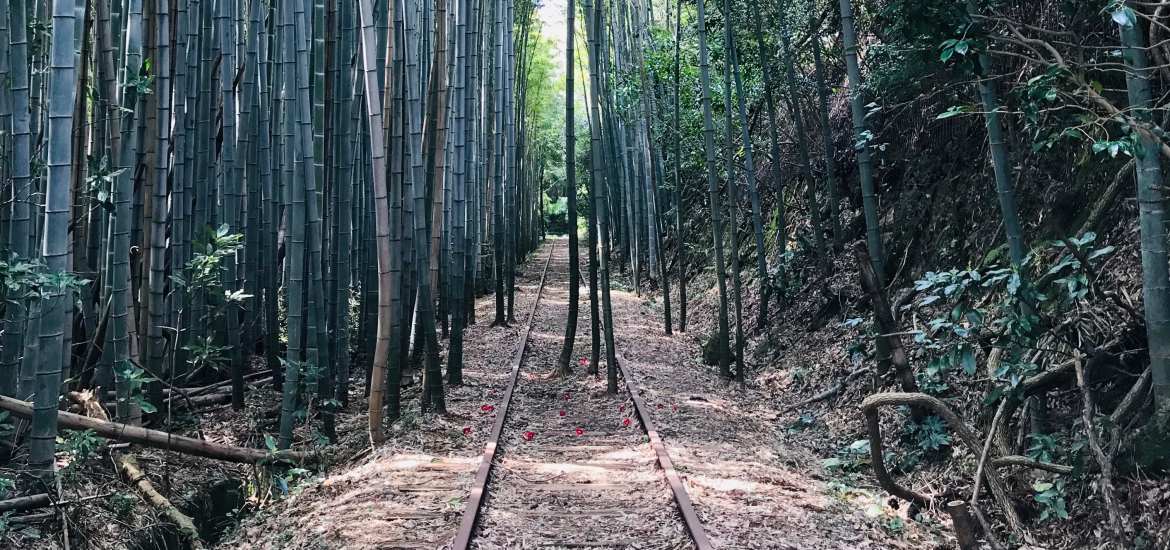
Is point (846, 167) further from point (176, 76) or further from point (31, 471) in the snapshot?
point (31, 471)

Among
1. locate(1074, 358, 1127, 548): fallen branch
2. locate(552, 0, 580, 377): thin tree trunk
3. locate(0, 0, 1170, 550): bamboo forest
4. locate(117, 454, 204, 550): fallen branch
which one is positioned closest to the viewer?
locate(1074, 358, 1127, 548): fallen branch

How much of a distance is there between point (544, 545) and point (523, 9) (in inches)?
633

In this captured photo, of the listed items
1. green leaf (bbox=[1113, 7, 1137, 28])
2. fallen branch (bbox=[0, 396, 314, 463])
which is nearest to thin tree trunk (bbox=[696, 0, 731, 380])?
fallen branch (bbox=[0, 396, 314, 463])

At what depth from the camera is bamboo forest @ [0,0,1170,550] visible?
4117 millimetres

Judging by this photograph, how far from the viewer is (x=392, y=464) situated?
5.84 meters

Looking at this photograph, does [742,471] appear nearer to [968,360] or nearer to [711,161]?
[968,360]

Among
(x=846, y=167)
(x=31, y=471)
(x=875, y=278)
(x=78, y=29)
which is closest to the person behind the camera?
(x=31, y=471)

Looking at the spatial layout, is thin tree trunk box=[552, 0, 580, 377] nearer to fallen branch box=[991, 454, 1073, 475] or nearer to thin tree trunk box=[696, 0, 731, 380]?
thin tree trunk box=[696, 0, 731, 380]

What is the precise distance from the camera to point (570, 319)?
9.16 metres

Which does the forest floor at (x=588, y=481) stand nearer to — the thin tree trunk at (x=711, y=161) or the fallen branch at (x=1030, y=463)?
the thin tree trunk at (x=711, y=161)

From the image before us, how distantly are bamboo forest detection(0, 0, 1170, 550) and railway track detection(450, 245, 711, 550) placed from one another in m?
0.03

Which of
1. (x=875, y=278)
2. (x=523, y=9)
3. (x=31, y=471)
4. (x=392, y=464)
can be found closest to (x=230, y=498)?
(x=392, y=464)

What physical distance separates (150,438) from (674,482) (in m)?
3.21

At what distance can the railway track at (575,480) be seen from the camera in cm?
451
